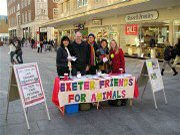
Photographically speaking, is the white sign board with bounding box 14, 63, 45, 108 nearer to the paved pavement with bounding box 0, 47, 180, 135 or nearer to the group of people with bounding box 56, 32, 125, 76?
the paved pavement with bounding box 0, 47, 180, 135

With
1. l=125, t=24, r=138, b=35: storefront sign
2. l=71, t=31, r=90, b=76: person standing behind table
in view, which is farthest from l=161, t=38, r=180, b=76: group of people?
l=125, t=24, r=138, b=35: storefront sign

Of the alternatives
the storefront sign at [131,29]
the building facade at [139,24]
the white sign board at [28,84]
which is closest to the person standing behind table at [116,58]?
the white sign board at [28,84]

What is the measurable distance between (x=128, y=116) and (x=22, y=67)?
2.50m

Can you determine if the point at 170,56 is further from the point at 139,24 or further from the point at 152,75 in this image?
the point at 139,24

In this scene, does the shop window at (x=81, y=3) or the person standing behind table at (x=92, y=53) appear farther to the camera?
the shop window at (x=81, y=3)

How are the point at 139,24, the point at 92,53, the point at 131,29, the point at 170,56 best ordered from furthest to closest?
the point at 131,29 < the point at 139,24 < the point at 170,56 < the point at 92,53

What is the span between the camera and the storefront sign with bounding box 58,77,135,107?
6473 millimetres

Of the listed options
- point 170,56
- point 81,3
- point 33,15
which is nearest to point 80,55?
point 170,56

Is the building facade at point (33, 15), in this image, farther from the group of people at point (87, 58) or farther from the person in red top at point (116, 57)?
the person in red top at point (116, 57)

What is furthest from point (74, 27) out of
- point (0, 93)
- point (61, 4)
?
point (0, 93)

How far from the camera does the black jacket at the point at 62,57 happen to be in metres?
6.98

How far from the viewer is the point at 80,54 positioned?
7.25 metres

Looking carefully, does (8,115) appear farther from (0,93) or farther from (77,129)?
(0,93)

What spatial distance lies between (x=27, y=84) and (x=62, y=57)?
1.44 m
